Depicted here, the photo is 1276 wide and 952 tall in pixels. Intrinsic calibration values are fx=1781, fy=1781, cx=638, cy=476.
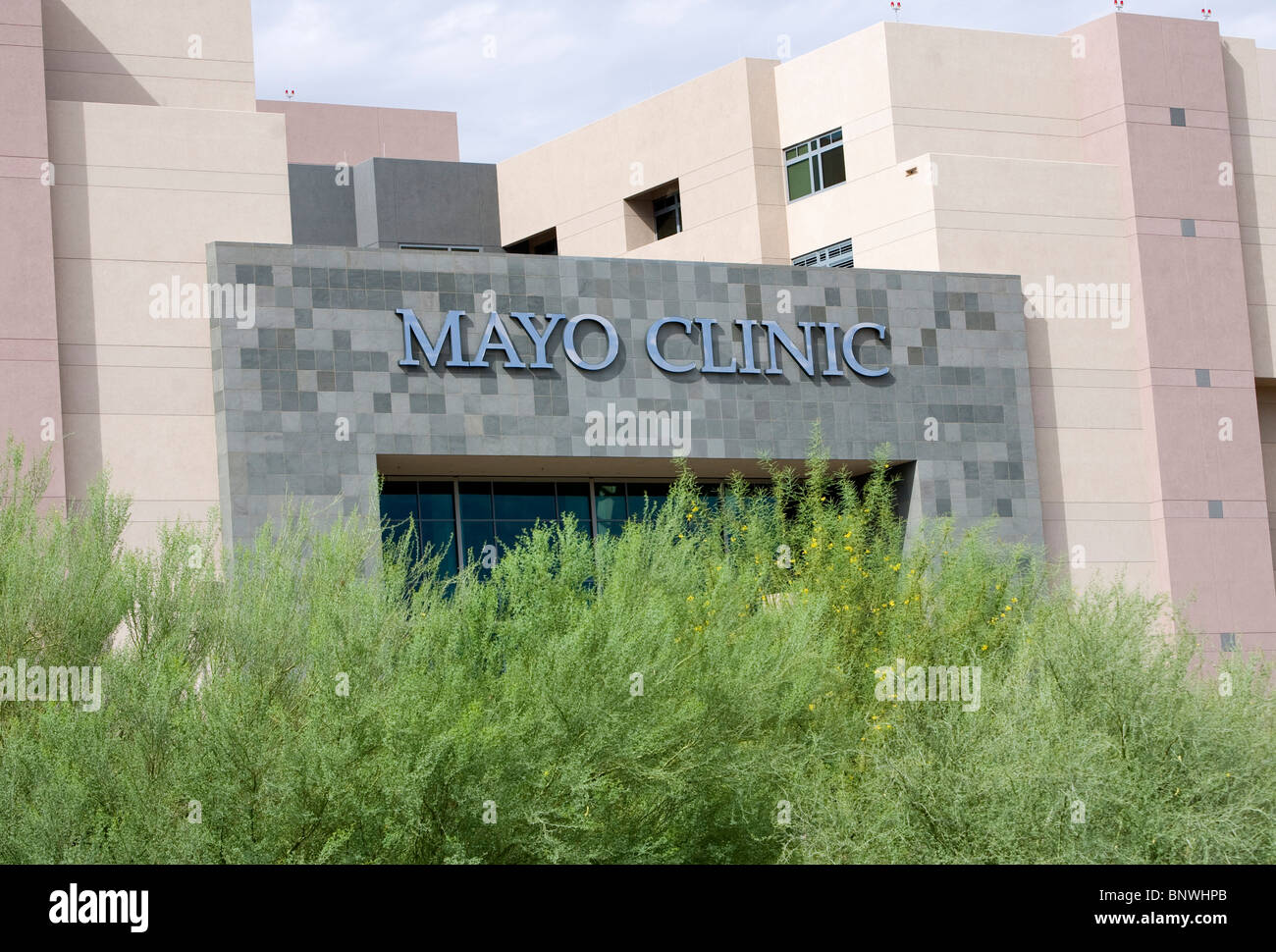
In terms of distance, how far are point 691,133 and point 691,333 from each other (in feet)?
26.6

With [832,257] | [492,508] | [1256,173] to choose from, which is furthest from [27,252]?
[1256,173]

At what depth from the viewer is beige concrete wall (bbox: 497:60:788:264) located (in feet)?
111

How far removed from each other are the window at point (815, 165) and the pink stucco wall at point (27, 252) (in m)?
14.0

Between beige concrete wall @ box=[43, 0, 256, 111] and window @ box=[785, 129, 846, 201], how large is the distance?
10.3 metres

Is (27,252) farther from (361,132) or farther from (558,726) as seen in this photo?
(361,132)

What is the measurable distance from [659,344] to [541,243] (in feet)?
36.3

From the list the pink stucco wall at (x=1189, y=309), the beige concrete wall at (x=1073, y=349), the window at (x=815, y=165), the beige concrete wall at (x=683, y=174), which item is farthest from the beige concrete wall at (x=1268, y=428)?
the beige concrete wall at (x=683, y=174)

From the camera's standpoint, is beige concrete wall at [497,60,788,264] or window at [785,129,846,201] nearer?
window at [785,129,846,201]

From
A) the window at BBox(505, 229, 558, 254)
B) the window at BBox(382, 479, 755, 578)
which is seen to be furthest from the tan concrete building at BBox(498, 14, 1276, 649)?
the window at BBox(382, 479, 755, 578)

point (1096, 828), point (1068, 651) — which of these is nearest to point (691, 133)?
point (1068, 651)

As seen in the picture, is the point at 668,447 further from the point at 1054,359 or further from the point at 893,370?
the point at 1054,359

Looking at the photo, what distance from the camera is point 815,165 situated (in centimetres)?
3309

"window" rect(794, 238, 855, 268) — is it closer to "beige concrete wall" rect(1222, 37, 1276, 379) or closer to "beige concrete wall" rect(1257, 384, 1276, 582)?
"beige concrete wall" rect(1222, 37, 1276, 379)

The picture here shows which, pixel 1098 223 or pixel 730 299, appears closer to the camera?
pixel 730 299
